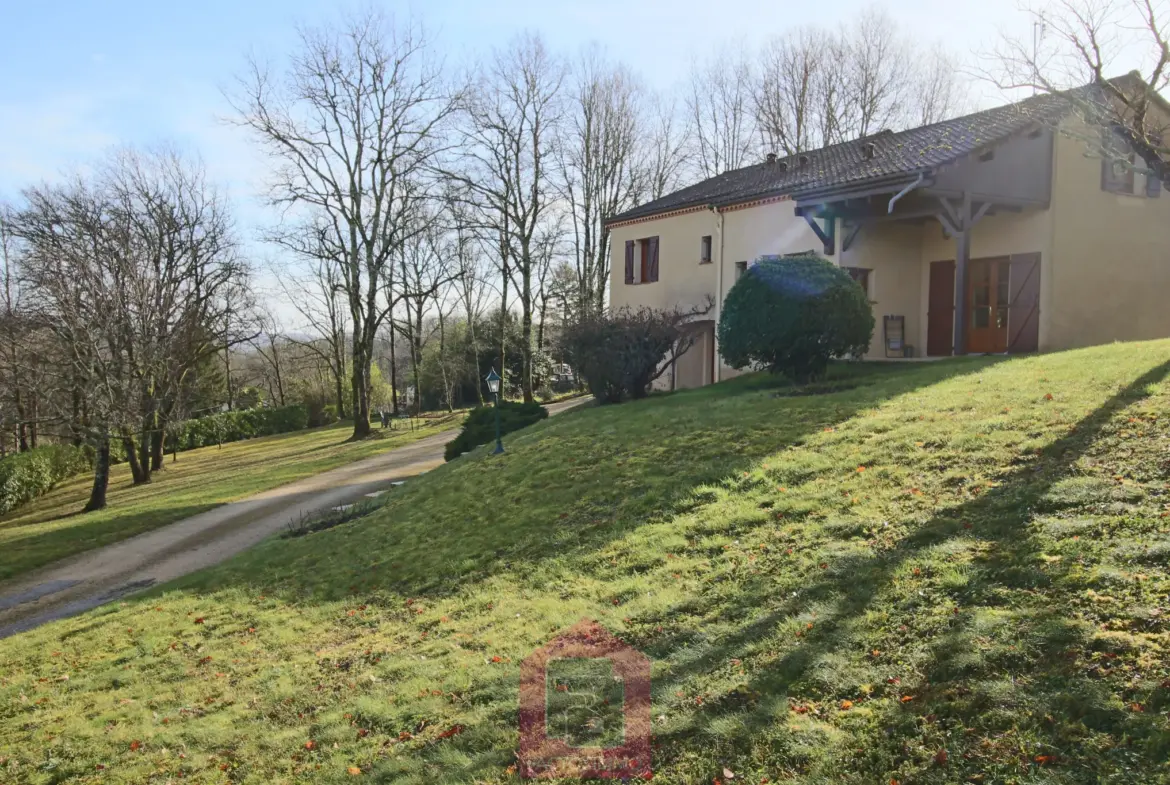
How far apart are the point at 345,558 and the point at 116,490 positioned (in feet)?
60.6

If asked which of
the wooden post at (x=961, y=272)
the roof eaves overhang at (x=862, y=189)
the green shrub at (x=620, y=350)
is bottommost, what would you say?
the green shrub at (x=620, y=350)

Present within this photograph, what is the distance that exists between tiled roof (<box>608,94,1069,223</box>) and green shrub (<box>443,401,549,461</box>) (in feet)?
26.4

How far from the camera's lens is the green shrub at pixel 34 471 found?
22.6 meters

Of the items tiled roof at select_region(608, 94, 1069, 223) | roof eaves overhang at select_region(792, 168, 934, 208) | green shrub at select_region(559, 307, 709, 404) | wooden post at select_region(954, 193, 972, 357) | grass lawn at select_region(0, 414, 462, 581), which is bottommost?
grass lawn at select_region(0, 414, 462, 581)

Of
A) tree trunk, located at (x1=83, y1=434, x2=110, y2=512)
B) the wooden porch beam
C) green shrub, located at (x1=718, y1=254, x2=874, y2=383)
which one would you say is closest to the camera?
green shrub, located at (x1=718, y1=254, x2=874, y2=383)

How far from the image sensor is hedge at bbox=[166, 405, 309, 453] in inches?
1533

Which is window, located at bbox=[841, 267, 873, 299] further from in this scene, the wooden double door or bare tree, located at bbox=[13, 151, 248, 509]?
bare tree, located at bbox=[13, 151, 248, 509]

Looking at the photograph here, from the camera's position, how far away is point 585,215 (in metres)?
39.8

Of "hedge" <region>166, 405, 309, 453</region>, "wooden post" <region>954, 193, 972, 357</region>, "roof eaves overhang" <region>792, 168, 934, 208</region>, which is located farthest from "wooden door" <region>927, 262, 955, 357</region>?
"hedge" <region>166, 405, 309, 453</region>

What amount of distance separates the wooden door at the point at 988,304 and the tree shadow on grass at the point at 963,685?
14240 mm

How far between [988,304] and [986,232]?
1.69 meters
